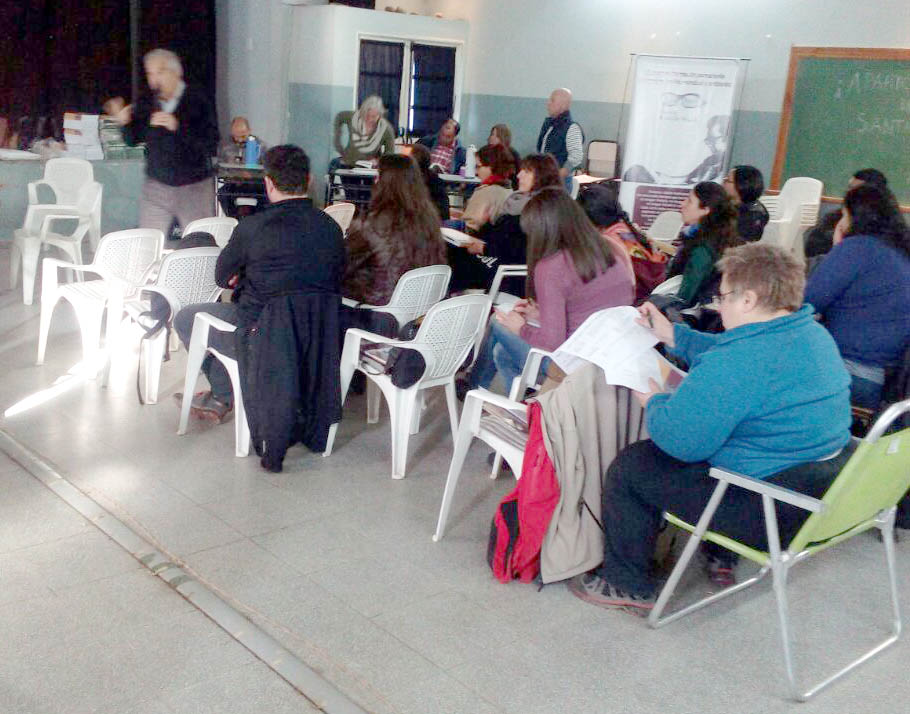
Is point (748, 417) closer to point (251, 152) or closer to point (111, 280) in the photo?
point (111, 280)

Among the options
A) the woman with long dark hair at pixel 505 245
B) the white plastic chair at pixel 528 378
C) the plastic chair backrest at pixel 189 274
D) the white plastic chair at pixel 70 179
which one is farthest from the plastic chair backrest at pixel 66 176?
the white plastic chair at pixel 528 378

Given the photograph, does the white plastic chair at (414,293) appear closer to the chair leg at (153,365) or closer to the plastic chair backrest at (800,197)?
the chair leg at (153,365)

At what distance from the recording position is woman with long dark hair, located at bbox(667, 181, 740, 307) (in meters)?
3.88

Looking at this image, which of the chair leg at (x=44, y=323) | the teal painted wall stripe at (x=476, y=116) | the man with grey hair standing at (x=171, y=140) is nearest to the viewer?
the chair leg at (x=44, y=323)

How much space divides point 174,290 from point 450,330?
3.90ft

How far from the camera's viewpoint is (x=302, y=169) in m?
3.35

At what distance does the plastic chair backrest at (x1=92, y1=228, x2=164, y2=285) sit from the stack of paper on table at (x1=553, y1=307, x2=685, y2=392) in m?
2.36

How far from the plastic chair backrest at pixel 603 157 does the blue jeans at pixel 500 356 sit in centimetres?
526

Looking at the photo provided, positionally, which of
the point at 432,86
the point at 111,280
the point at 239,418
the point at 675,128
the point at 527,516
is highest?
the point at 432,86

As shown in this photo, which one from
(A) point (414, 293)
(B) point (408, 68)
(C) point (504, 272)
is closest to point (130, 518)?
(A) point (414, 293)

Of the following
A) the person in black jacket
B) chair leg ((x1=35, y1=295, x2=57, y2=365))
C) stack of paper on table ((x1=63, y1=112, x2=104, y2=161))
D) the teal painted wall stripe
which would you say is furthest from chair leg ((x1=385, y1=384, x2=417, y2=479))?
the teal painted wall stripe

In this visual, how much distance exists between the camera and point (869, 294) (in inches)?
131

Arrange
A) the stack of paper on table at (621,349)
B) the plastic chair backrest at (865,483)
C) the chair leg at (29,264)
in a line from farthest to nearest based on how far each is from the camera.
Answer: the chair leg at (29,264), the stack of paper on table at (621,349), the plastic chair backrest at (865,483)

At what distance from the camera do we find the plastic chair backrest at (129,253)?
4.06 metres
